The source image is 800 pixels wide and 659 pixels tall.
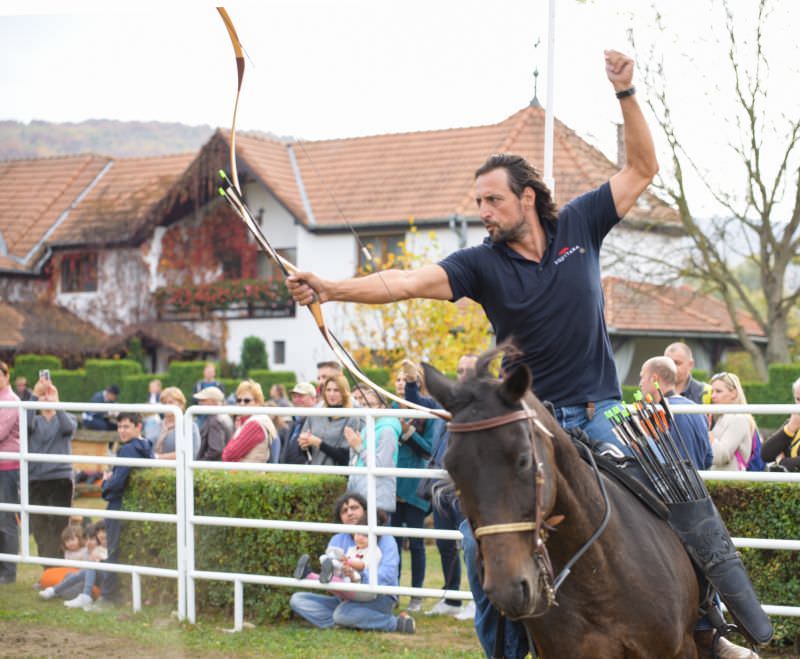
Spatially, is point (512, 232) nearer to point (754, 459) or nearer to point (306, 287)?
point (306, 287)

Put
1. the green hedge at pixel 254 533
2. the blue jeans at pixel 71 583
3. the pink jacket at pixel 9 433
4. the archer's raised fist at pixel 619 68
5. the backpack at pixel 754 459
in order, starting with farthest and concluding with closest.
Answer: the pink jacket at pixel 9 433, the blue jeans at pixel 71 583, the green hedge at pixel 254 533, the backpack at pixel 754 459, the archer's raised fist at pixel 619 68

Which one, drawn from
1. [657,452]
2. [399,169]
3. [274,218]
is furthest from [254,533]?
[274,218]

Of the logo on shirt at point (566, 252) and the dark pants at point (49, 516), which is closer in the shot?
the logo on shirt at point (566, 252)

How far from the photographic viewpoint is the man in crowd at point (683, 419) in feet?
19.5

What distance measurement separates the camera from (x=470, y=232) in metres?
30.0

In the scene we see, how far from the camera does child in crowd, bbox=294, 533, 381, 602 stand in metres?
8.36

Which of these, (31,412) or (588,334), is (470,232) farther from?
(588,334)

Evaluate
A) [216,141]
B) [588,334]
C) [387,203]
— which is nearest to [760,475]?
[588,334]

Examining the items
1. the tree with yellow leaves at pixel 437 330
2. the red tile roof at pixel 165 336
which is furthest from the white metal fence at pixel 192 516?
the red tile roof at pixel 165 336

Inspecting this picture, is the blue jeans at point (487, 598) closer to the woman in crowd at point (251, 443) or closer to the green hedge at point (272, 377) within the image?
the woman in crowd at point (251, 443)

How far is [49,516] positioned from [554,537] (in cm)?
813

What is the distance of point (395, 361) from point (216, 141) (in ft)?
41.3

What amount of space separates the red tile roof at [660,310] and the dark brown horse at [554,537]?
24.5 meters

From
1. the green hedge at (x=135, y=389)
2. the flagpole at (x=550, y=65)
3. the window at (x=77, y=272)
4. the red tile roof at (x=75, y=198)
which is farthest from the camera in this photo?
the window at (x=77, y=272)
